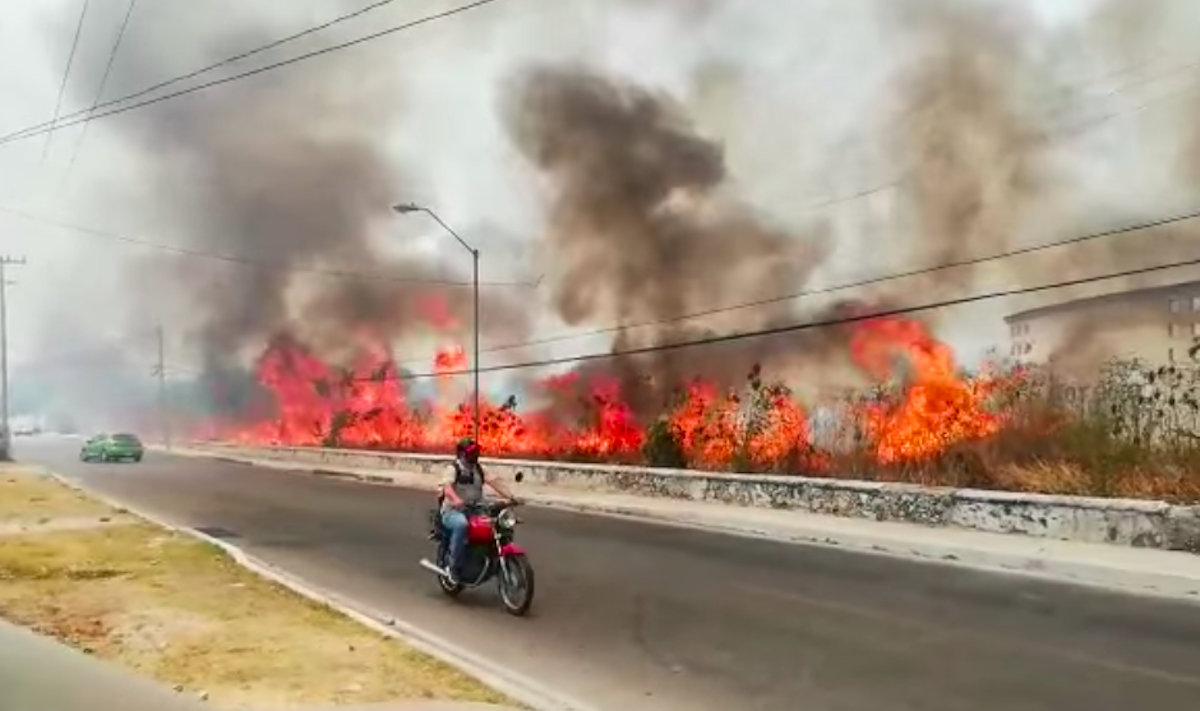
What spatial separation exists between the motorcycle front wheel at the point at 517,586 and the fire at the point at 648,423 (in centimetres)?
963

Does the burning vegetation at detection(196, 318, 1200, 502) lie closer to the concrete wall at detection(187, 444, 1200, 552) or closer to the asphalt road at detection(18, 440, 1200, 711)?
the concrete wall at detection(187, 444, 1200, 552)

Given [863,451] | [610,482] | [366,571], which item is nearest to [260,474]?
[610,482]

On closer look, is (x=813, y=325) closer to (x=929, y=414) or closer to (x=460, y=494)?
(x=929, y=414)

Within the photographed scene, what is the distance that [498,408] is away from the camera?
107ft

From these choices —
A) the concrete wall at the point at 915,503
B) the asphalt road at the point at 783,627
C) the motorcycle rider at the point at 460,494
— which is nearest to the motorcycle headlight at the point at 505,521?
the motorcycle rider at the point at 460,494

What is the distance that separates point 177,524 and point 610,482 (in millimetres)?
8353

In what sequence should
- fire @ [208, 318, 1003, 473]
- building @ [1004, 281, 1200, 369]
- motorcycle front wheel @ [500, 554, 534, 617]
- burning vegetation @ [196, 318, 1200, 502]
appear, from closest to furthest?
motorcycle front wheel @ [500, 554, 534, 617] → burning vegetation @ [196, 318, 1200, 502] → fire @ [208, 318, 1003, 473] → building @ [1004, 281, 1200, 369]

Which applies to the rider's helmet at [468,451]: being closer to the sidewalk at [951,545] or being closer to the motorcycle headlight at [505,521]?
the motorcycle headlight at [505,521]

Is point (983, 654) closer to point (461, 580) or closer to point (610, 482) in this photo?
point (461, 580)

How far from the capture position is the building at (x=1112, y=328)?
61.7 feet

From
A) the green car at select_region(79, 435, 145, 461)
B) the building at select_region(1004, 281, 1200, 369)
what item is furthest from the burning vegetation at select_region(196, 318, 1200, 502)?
the green car at select_region(79, 435, 145, 461)

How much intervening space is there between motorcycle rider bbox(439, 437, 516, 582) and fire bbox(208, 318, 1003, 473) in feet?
30.9

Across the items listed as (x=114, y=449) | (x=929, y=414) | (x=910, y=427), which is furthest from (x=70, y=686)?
(x=114, y=449)

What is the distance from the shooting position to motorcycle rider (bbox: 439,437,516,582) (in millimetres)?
8844
